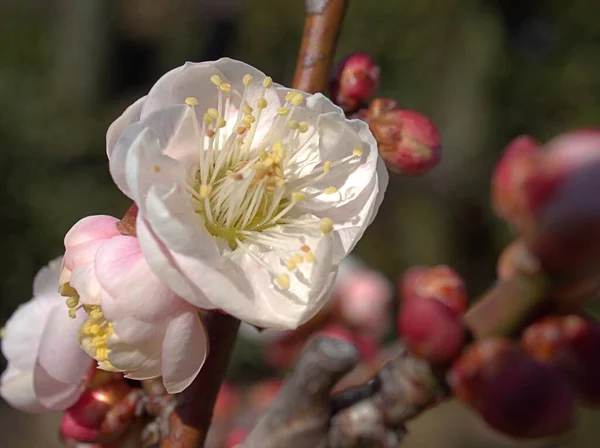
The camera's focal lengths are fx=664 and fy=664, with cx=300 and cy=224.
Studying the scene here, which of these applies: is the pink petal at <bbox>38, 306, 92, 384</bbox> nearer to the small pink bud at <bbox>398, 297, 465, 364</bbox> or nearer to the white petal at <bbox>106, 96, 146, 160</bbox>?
the white petal at <bbox>106, 96, 146, 160</bbox>

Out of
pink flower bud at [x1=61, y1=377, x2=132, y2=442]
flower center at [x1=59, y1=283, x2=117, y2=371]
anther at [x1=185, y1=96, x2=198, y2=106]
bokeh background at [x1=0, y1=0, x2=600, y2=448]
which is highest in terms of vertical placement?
anther at [x1=185, y1=96, x2=198, y2=106]

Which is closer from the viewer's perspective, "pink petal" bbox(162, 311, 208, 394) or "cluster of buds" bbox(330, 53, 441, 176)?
"pink petal" bbox(162, 311, 208, 394)

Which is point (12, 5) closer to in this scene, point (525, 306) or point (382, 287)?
point (382, 287)

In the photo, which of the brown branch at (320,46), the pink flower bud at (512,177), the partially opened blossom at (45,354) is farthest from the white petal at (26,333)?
the pink flower bud at (512,177)

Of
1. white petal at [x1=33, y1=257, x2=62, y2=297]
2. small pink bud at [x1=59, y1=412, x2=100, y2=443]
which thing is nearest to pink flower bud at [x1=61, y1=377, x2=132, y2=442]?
small pink bud at [x1=59, y1=412, x2=100, y2=443]

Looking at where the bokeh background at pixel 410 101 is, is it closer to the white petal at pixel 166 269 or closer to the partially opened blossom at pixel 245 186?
the partially opened blossom at pixel 245 186

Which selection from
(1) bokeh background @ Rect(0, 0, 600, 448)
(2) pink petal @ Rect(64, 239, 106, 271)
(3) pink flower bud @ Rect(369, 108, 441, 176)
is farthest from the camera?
(1) bokeh background @ Rect(0, 0, 600, 448)

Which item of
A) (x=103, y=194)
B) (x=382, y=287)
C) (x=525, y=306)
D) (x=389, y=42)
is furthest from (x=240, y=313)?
(x=389, y=42)
